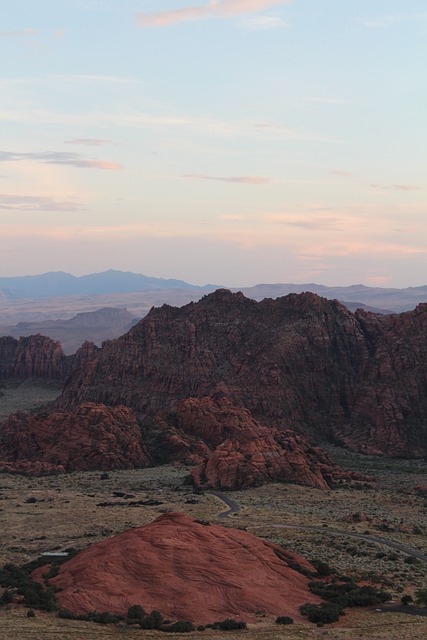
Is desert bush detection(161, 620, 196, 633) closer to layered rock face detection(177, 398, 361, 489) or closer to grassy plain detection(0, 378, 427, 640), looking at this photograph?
grassy plain detection(0, 378, 427, 640)

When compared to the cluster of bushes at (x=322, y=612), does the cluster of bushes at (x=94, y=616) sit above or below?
above

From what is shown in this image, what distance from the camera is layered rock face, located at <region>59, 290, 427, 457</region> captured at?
136 meters

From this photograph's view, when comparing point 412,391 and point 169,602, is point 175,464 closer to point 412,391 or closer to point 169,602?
point 412,391

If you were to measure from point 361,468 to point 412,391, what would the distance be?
26.6 m

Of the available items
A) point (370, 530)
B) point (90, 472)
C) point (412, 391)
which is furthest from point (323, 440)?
point (370, 530)

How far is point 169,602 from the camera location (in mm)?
46156

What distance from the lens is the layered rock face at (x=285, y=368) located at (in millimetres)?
136000

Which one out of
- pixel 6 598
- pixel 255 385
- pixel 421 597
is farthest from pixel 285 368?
pixel 6 598

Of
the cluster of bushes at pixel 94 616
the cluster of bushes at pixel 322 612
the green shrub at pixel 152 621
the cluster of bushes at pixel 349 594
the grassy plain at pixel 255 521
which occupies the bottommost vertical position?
the grassy plain at pixel 255 521

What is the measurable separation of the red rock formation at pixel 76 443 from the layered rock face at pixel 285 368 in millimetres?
26402

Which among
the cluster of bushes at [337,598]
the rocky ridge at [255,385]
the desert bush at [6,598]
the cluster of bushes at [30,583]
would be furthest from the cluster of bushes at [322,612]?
the rocky ridge at [255,385]

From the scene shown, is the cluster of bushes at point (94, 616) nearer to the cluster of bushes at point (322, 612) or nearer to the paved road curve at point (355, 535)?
the cluster of bushes at point (322, 612)

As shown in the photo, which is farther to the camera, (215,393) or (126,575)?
(215,393)

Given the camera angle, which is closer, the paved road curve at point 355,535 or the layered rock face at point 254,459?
the paved road curve at point 355,535
